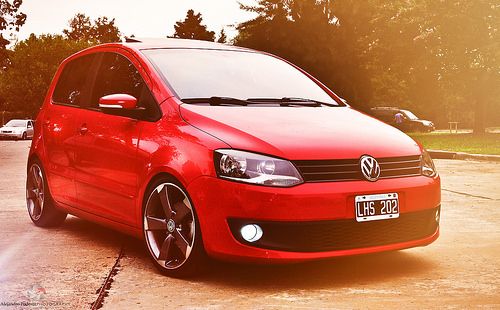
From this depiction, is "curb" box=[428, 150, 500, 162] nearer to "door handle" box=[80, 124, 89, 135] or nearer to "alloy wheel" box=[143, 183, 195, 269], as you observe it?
"door handle" box=[80, 124, 89, 135]

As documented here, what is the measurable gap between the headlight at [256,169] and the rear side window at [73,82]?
241cm

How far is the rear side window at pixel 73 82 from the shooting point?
279 inches

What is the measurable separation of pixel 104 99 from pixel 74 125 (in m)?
1.02

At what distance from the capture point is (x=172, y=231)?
17.6 ft

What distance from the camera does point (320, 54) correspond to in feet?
155

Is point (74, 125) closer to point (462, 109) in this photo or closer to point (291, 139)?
point (291, 139)

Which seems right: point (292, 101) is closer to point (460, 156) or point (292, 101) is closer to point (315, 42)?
point (460, 156)

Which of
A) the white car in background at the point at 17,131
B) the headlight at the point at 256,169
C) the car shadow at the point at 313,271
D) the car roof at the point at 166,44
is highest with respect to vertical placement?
→ the car roof at the point at 166,44

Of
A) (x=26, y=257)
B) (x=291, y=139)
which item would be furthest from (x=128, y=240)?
(x=291, y=139)

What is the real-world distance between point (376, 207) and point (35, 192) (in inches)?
157

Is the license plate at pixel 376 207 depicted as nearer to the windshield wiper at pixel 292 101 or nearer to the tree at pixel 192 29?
the windshield wiper at pixel 292 101

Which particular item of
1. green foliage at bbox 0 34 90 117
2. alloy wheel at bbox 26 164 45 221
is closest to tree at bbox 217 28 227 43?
green foliage at bbox 0 34 90 117

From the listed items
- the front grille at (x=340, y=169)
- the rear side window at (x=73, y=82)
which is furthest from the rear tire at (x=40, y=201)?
the front grille at (x=340, y=169)

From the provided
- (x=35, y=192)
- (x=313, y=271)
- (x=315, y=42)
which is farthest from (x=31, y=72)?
(x=313, y=271)
